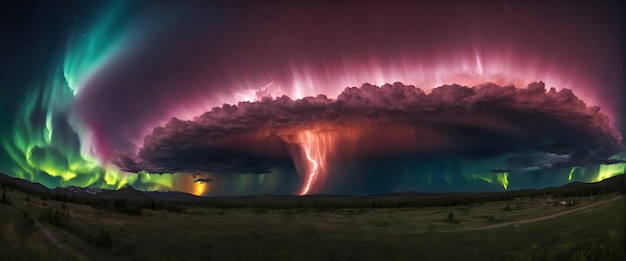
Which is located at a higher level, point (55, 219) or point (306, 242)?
point (55, 219)

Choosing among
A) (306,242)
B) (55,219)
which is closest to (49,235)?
(55,219)

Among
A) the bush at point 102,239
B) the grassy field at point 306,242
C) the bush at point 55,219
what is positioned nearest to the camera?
the grassy field at point 306,242

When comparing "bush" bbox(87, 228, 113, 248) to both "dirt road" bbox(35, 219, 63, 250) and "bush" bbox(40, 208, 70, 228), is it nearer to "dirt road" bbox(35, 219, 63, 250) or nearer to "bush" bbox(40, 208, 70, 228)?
"dirt road" bbox(35, 219, 63, 250)

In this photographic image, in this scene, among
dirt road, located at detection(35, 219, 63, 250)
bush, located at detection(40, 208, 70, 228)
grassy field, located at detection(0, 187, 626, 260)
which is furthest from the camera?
bush, located at detection(40, 208, 70, 228)

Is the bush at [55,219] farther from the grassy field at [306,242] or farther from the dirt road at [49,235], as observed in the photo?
the dirt road at [49,235]

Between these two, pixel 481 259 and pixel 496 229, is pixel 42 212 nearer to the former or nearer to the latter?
pixel 481 259

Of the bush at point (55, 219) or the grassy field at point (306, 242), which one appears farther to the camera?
the bush at point (55, 219)

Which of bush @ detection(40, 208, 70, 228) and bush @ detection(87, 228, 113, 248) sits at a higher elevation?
bush @ detection(40, 208, 70, 228)

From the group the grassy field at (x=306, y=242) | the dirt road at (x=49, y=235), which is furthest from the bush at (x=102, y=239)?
the dirt road at (x=49, y=235)

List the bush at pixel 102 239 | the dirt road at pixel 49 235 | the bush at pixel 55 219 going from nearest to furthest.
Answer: the dirt road at pixel 49 235
the bush at pixel 102 239
the bush at pixel 55 219

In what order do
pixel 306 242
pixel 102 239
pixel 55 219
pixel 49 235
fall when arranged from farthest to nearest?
1. pixel 306 242
2. pixel 55 219
3. pixel 102 239
4. pixel 49 235

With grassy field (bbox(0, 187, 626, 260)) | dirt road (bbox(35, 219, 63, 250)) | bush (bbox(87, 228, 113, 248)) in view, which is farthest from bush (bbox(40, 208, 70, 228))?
bush (bbox(87, 228, 113, 248))

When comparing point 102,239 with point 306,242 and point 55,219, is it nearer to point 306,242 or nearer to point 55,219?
point 55,219

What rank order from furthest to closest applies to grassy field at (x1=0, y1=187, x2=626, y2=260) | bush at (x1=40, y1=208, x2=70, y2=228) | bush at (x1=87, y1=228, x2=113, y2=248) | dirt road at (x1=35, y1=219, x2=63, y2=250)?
bush at (x1=40, y1=208, x2=70, y2=228) < bush at (x1=87, y1=228, x2=113, y2=248) < dirt road at (x1=35, y1=219, x2=63, y2=250) < grassy field at (x1=0, y1=187, x2=626, y2=260)
